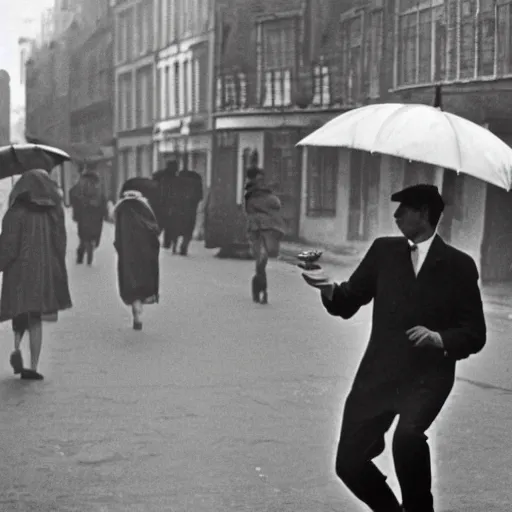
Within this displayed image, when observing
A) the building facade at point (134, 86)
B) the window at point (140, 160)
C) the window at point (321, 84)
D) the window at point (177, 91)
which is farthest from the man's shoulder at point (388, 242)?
the window at point (140, 160)

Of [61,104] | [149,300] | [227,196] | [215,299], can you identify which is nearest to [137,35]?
[61,104]

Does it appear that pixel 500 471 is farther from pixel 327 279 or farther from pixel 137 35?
pixel 137 35

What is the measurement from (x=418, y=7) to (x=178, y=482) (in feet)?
68.3

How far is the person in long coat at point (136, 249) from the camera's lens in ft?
44.7

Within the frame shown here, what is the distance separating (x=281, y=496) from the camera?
6.55 meters

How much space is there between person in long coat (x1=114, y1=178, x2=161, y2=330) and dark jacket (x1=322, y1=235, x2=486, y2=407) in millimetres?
8262

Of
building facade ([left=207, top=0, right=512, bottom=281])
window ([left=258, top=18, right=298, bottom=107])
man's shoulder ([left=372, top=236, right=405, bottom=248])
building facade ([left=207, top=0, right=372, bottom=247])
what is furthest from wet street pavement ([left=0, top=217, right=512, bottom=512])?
window ([left=258, top=18, right=298, bottom=107])

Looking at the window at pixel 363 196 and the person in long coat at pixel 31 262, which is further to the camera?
the window at pixel 363 196

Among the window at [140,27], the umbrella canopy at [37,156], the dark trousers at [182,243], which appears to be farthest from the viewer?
the window at [140,27]

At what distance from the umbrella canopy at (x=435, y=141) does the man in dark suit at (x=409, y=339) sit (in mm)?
1490

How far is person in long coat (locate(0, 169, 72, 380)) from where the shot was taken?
10188 millimetres

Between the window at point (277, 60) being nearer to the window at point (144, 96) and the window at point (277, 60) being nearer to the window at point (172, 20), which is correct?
the window at point (172, 20)

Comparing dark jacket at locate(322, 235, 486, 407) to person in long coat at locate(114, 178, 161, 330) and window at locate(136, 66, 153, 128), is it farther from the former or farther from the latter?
window at locate(136, 66, 153, 128)

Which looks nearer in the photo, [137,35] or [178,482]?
[178,482]
